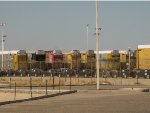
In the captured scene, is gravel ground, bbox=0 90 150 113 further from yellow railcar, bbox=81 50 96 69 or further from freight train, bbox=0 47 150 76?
yellow railcar, bbox=81 50 96 69

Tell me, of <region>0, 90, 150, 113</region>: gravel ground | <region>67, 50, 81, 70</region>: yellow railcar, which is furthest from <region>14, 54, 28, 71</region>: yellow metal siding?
<region>0, 90, 150, 113</region>: gravel ground

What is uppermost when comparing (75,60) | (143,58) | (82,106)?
(143,58)

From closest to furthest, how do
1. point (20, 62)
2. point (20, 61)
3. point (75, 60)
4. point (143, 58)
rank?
1. point (143, 58)
2. point (75, 60)
3. point (20, 61)
4. point (20, 62)

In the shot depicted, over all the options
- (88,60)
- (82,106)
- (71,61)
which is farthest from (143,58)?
(82,106)

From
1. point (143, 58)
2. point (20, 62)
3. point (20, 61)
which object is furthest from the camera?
point (20, 62)

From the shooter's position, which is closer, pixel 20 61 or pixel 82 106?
pixel 82 106

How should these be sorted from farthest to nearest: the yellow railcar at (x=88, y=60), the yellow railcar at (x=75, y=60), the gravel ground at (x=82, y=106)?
1. the yellow railcar at (x=88, y=60)
2. the yellow railcar at (x=75, y=60)
3. the gravel ground at (x=82, y=106)

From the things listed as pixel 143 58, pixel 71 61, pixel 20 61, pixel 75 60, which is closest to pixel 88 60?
pixel 75 60

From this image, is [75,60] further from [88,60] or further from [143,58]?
[143,58]

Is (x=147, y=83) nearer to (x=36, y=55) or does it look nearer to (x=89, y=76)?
(x=89, y=76)

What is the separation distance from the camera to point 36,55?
3433 inches

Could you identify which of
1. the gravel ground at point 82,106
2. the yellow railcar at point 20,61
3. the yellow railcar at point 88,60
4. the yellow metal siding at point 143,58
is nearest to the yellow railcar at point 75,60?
the yellow railcar at point 88,60

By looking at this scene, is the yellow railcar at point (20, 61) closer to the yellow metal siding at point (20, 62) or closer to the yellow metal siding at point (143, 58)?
the yellow metal siding at point (20, 62)

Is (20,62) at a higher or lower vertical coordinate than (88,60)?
lower
